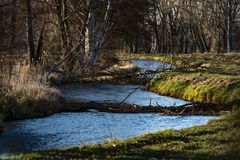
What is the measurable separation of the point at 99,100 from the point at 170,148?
637 inches

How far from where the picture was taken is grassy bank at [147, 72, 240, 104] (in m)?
26.2

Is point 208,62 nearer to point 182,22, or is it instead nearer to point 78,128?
point 78,128

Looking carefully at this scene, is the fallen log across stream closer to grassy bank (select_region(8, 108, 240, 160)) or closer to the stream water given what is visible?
the stream water

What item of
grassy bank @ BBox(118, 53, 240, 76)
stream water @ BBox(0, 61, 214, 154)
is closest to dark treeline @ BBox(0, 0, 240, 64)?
grassy bank @ BBox(118, 53, 240, 76)

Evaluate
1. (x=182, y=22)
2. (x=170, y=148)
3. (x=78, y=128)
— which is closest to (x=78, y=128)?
(x=78, y=128)

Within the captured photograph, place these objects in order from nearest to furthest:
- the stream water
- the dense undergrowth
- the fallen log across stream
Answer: the stream water
the fallen log across stream
the dense undergrowth

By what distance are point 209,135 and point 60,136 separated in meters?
6.16

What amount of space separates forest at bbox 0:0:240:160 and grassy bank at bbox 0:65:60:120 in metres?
0.05

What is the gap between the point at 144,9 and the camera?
4666 centimetres

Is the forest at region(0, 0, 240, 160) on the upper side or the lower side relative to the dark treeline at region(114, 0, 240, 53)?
lower

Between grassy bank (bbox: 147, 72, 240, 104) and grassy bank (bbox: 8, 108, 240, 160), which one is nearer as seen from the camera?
grassy bank (bbox: 8, 108, 240, 160)

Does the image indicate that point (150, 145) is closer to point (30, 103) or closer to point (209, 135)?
point (209, 135)

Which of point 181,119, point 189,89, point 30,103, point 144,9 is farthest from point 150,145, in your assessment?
point 144,9

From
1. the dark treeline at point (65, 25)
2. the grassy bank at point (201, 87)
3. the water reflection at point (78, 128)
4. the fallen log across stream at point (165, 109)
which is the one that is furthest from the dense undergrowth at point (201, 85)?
the water reflection at point (78, 128)
